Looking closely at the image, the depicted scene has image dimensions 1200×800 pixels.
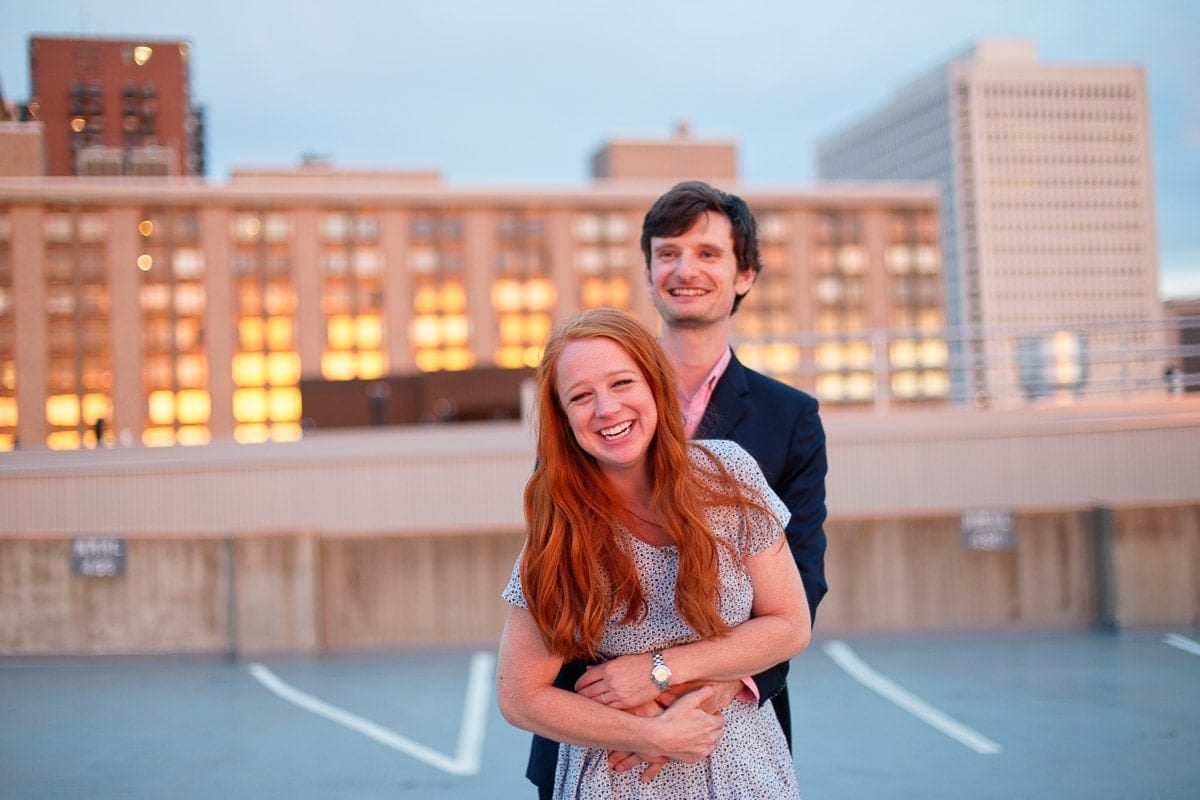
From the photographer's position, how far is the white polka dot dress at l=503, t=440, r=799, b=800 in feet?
7.45

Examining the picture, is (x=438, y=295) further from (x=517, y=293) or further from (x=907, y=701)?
(x=907, y=701)

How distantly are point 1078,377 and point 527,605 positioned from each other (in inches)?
654

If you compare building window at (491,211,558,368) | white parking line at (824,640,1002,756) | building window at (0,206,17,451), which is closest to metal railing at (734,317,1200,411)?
white parking line at (824,640,1002,756)

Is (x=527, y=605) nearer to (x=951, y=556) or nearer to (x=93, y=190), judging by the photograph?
(x=951, y=556)

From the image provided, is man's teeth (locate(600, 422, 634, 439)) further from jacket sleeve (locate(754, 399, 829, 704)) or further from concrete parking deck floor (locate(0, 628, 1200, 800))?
concrete parking deck floor (locate(0, 628, 1200, 800))

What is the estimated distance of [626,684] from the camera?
2238 millimetres

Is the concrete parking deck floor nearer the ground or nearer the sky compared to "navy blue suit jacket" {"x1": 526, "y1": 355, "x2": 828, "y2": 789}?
nearer the ground

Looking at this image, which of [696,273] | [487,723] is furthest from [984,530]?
[696,273]

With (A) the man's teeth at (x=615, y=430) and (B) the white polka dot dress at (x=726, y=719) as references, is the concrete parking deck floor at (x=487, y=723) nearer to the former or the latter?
(B) the white polka dot dress at (x=726, y=719)

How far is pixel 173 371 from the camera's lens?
9488 cm

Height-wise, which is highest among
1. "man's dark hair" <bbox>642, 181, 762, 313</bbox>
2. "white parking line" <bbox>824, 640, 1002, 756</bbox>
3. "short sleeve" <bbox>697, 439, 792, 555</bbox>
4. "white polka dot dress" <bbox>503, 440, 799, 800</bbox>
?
"man's dark hair" <bbox>642, 181, 762, 313</bbox>

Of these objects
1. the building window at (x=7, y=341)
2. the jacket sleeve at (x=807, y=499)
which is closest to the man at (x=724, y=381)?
the jacket sleeve at (x=807, y=499)

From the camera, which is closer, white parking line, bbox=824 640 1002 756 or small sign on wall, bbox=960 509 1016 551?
white parking line, bbox=824 640 1002 756

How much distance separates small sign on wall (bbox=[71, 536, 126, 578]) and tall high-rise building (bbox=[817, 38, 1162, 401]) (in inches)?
6674
